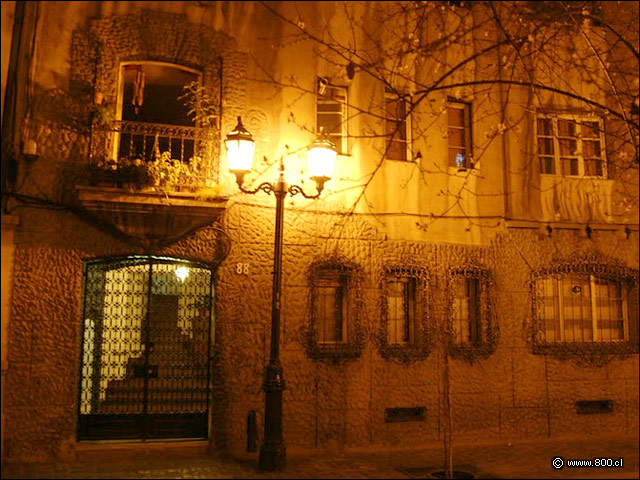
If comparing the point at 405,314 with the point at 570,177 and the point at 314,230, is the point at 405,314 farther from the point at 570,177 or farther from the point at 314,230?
the point at 570,177

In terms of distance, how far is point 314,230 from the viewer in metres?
10.3

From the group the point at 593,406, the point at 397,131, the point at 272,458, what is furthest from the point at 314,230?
the point at 593,406

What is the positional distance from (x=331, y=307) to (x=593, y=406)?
213 inches

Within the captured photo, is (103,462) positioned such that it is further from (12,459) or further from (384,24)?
(384,24)

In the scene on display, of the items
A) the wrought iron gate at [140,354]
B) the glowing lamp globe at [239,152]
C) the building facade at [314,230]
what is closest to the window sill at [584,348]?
the building facade at [314,230]

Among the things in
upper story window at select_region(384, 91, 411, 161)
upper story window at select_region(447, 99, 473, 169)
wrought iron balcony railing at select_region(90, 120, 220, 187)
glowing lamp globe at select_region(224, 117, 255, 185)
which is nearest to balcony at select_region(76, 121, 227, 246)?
wrought iron balcony railing at select_region(90, 120, 220, 187)

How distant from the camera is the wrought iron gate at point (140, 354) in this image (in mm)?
9375

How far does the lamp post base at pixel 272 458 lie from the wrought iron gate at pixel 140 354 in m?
1.62

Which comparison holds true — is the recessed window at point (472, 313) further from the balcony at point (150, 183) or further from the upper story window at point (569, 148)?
the balcony at point (150, 183)

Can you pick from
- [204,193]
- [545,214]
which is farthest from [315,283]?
[545,214]

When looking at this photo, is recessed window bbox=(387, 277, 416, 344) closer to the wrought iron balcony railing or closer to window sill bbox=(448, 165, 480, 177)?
window sill bbox=(448, 165, 480, 177)

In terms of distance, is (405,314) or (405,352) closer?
(405,352)

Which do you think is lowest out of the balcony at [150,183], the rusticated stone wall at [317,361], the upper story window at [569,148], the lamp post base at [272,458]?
the lamp post base at [272,458]

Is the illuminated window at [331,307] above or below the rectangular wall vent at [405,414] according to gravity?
above
